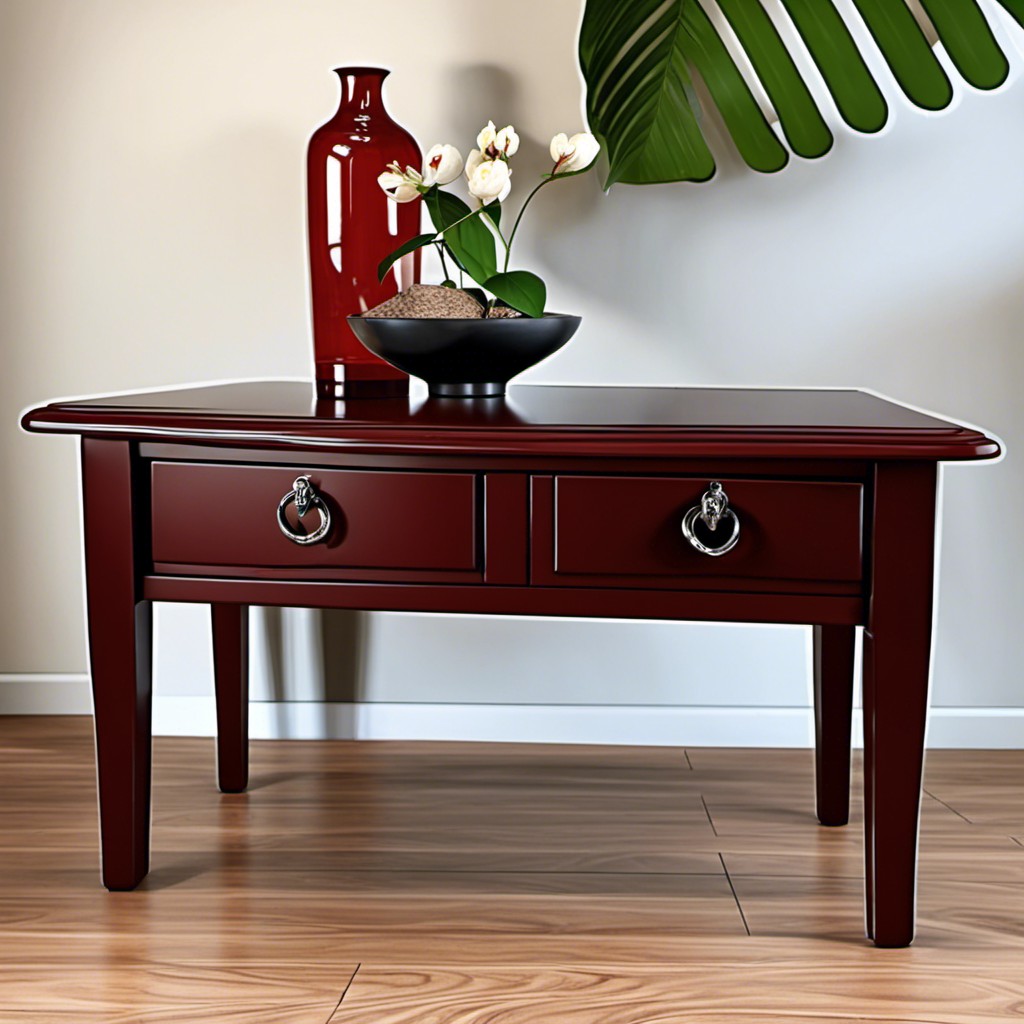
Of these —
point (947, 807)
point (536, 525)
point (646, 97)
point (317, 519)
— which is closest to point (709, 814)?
point (947, 807)

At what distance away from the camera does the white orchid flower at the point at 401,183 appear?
1.57 metres

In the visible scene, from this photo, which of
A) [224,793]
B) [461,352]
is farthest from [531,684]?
[461,352]

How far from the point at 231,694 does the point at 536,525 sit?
72 centimetres

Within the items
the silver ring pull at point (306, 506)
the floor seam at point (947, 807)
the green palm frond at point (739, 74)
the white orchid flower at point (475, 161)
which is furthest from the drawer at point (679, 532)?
the green palm frond at point (739, 74)

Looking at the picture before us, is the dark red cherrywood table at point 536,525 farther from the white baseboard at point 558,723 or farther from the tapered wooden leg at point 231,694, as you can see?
the white baseboard at point 558,723

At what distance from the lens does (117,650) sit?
4.62 ft

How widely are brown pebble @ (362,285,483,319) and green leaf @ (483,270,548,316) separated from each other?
32 mm

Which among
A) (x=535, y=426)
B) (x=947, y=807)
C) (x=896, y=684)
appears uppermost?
(x=535, y=426)

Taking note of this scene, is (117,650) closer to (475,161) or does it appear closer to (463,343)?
(463,343)

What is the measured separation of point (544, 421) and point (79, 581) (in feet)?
3.65

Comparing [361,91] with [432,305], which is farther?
[361,91]

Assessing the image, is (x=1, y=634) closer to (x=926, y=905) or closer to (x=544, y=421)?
(x=544, y=421)

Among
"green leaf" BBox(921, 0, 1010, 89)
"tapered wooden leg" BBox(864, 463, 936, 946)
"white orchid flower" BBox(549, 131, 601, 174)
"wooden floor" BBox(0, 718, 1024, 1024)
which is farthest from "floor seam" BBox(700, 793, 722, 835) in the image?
"green leaf" BBox(921, 0, 1010, 89)

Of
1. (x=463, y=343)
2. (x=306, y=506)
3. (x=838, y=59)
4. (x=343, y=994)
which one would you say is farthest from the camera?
(x=838, y=59)
